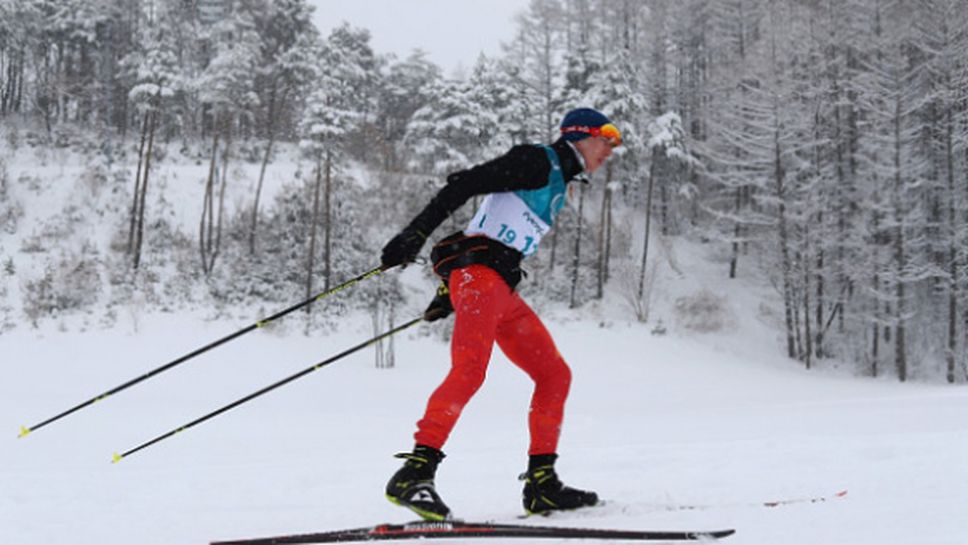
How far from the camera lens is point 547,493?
10.3 feet

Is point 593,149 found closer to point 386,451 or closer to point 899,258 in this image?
point 386,451

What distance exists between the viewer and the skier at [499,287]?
8.74ft

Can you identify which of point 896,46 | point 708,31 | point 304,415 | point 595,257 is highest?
point 708,31

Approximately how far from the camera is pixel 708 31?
109ft

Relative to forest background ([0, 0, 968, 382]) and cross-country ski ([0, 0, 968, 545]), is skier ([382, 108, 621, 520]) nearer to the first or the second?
cross-country ski ([0, 0, 968, 545])

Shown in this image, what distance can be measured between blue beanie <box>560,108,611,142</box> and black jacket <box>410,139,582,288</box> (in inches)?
2.2

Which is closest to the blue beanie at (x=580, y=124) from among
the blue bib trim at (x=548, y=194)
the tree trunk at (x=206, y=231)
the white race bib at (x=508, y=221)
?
the blue bib trim at (x=548, y=194)

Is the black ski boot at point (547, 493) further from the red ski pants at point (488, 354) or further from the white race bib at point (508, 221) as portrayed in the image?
the white race bib at point (508, 221)

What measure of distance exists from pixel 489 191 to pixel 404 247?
443 mm

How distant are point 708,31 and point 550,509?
34798 mm

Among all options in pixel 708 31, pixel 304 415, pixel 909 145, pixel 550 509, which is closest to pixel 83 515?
pixel 550 509

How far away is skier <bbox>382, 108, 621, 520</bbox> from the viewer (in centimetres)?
266

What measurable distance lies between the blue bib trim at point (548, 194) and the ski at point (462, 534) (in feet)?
4.33

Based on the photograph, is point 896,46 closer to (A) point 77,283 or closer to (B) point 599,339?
(B) point 599,339
